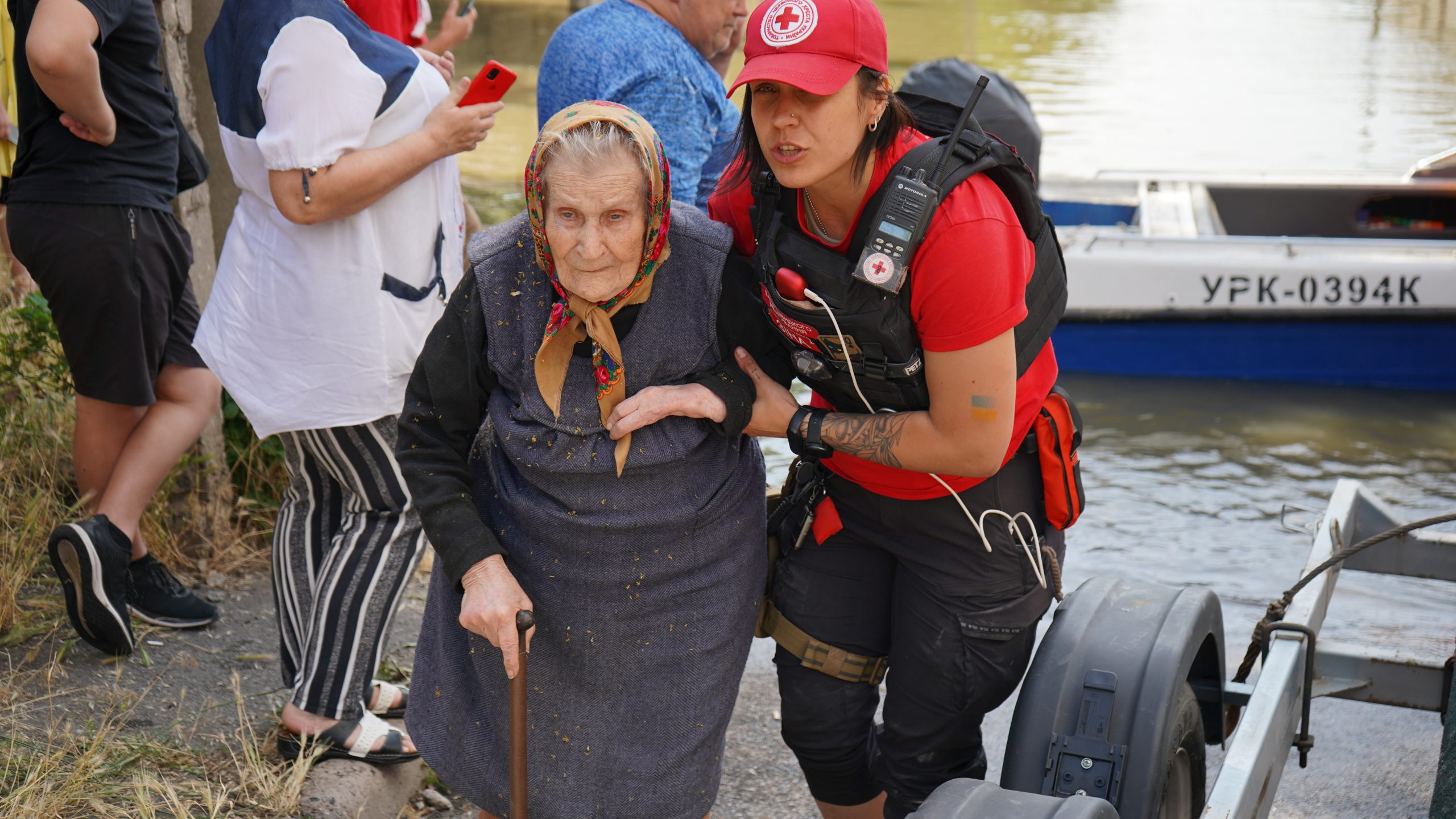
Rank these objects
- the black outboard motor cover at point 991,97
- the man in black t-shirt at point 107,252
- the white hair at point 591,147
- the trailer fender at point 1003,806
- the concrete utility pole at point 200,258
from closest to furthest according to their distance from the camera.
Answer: the trailer fender at point 1003,806 < the white hair at point 591,147 < the man in black t-shirt at point 107,252 < the concrete utility pole at point 200,258 < the black outboard motor cover at point 991,97

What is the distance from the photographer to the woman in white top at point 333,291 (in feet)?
8.12

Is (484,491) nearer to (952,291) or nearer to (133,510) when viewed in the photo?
(952,291)

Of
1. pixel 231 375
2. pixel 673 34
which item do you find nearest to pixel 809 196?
pixel 673 34

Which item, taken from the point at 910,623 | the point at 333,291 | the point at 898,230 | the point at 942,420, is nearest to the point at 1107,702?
the point at 910,623

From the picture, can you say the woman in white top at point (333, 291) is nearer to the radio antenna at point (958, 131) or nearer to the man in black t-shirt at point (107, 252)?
the man in black t-shirt at point (107, 252)

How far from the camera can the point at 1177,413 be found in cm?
727

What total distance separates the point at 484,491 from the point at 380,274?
64 cm

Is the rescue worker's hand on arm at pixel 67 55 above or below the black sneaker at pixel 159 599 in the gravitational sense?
above

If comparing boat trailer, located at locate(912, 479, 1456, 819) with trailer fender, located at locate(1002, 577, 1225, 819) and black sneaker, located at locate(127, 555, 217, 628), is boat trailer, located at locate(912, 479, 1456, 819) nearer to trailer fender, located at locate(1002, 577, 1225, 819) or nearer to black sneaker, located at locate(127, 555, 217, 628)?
trailer fender, located at locate(1002, 577, 1225, 819)

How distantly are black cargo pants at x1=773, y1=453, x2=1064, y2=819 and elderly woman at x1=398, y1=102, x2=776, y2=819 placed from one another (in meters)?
0.21

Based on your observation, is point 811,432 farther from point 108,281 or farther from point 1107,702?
point 108,281

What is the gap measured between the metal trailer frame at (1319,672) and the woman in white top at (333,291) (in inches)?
68.1

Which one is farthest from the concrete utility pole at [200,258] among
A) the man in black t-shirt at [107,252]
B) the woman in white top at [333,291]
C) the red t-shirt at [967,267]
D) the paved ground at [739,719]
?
the red t-shirt at [967,267]

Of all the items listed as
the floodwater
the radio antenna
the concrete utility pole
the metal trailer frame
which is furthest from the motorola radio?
the floodwater
